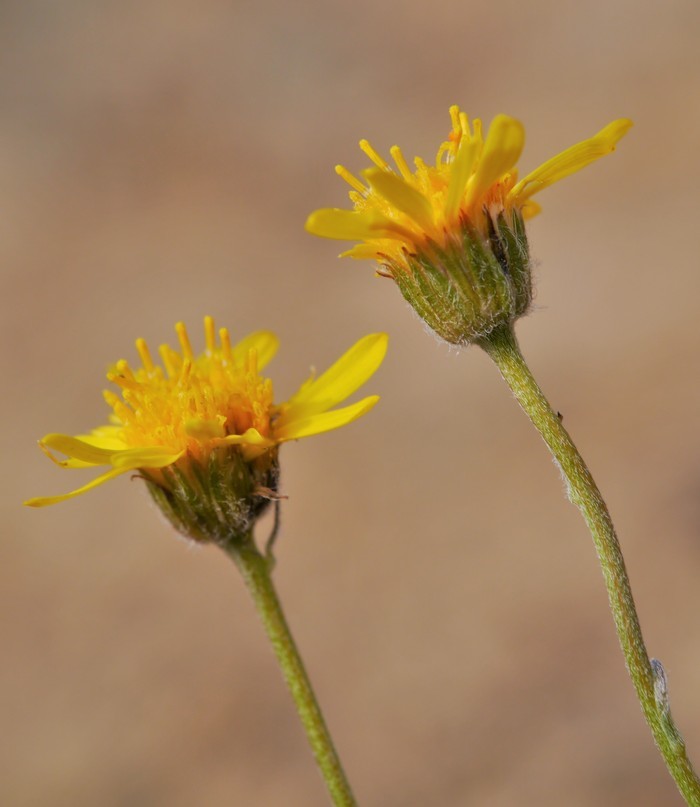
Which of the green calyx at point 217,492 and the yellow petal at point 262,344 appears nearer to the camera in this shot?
the green calyx at point 217,492

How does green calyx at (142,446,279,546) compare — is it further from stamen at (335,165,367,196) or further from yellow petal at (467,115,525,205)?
yellow petal at (467,115,525,205)

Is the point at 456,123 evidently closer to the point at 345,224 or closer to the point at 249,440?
the point at 345,224

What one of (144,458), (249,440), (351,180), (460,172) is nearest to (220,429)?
(249,440)

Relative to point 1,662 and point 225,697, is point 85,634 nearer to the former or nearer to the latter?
point 1,662

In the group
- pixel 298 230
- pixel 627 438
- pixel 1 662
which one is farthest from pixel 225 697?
pixel 298 230

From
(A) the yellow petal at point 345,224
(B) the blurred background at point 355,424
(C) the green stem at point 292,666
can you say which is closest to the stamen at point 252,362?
(C) the green stem at point 292,666

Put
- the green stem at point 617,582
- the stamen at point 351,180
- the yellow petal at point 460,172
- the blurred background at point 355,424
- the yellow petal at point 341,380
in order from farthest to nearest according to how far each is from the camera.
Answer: the blurred background at point 355,424
the yellow petal at point 341,380
the stamen at point 351,180
the yellow petal at point 460,172
the green stem at point 617,582

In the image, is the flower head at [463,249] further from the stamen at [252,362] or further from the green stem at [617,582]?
the stamen at [252,362]

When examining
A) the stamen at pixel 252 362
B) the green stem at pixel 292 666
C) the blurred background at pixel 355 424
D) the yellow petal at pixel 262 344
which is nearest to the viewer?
the green stem at pixel 292 666
